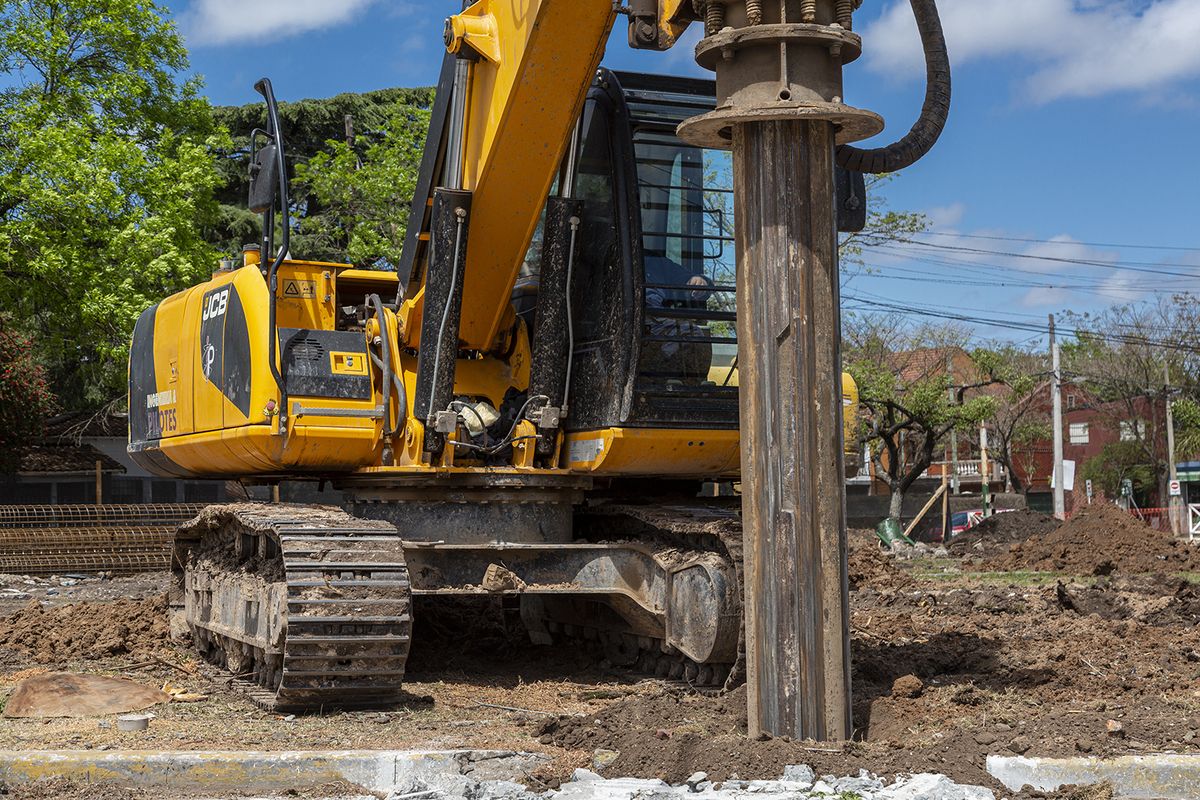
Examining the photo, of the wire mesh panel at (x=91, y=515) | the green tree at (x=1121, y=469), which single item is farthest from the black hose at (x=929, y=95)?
the green tree at (x=1121, y=469)

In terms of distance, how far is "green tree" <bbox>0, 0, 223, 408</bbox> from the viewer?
73.3 ft

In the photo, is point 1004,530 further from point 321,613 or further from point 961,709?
point 321,613

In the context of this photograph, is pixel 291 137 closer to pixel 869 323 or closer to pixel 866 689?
Result: pixel 869 323

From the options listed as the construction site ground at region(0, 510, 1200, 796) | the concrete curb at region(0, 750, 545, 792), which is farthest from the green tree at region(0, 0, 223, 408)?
the concrete curb at region(0, 750, 545, 792)

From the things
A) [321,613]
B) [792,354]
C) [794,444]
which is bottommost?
[321,613]

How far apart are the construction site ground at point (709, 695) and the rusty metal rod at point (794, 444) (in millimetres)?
259

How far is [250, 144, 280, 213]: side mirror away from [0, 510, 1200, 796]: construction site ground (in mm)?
2752

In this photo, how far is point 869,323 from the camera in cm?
4222

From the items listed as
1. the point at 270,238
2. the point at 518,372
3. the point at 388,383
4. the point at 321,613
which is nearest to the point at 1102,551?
the point at 518,372

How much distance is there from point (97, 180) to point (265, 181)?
51.5 ft

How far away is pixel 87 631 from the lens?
10.3 metres

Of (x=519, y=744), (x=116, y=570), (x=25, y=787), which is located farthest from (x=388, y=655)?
(x=116, y=570)

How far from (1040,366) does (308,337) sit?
4795 centimetres

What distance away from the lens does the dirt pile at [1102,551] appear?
60.4 feet
